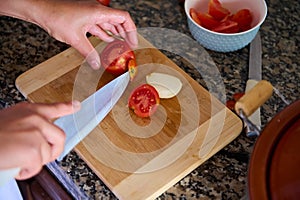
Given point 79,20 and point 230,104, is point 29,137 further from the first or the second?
point 230,104

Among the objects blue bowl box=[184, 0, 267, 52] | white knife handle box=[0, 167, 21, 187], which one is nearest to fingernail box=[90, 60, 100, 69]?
blue bowl box=[184, 0, 267, 52]

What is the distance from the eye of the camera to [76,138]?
3.15ft

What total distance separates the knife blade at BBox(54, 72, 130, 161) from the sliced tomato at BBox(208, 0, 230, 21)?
24cm

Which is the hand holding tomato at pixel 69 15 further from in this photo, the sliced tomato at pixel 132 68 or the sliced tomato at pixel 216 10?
the sliced tomato at pixel 216 10

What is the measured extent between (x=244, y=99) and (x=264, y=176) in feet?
0.46

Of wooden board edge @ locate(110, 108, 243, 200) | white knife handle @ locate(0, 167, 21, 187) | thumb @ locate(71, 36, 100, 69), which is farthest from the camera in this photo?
thumb @ locate(71, 36, 100, 69)

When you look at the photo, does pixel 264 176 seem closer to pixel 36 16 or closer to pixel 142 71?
→ pixel 142 71

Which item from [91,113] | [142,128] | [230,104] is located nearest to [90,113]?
[91,113]

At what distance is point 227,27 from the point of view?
110 cm

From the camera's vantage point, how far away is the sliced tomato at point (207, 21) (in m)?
1.12

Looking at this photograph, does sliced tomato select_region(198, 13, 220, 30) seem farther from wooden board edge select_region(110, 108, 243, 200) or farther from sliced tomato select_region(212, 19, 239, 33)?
wooden board edge select_region(110, 108, 243, 200)

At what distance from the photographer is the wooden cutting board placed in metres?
0.93

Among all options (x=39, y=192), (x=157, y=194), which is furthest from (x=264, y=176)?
(x=39, y=192)

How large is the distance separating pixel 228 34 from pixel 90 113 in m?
0.34
